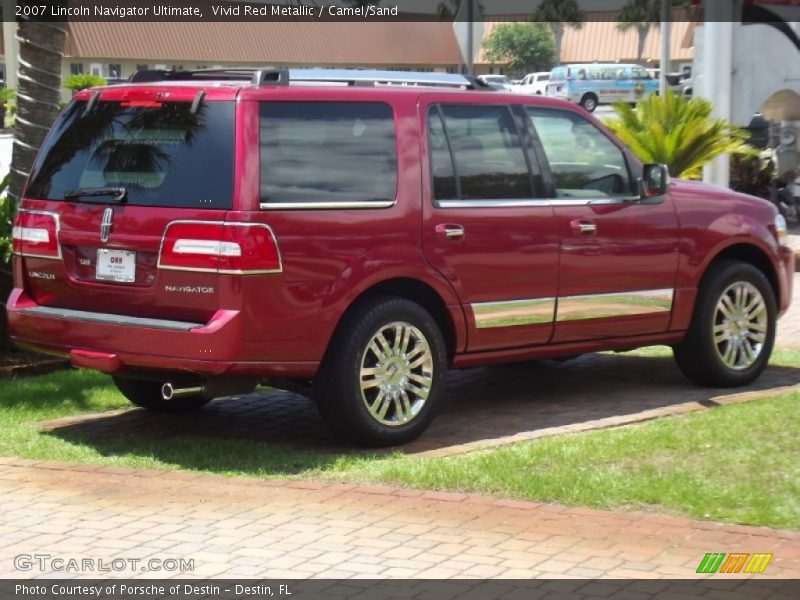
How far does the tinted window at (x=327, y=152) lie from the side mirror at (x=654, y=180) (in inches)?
78.5

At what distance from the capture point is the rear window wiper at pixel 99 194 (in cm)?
752

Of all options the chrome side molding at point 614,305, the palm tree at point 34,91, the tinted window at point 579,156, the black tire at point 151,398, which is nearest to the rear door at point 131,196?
the black tire at point 151,398

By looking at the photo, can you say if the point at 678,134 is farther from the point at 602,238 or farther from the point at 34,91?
the point at 34,91

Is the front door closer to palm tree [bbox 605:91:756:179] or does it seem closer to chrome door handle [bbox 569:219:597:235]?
chrome door handle [bbox 569:219:597:235]

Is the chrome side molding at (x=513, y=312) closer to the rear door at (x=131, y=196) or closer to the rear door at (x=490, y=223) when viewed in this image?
the rear door at (x=490, y=223)

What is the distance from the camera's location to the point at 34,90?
1095 cm

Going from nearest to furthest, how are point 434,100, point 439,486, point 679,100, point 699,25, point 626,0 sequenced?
1. point 439,486
2. point 434,100
3. point 679,100
4. point 699,25
5. point 626,0

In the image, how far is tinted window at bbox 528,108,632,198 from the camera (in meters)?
8.74

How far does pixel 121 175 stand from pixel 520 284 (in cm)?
244

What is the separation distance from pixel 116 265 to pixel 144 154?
623 mm

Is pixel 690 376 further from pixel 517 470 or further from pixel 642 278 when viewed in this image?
pixel 517 470

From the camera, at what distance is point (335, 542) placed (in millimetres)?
6039

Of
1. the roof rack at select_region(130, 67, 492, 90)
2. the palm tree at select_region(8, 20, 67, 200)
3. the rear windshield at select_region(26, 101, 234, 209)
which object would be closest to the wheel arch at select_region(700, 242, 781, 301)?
the roof rack at select_region(130, 67, 492, 90)

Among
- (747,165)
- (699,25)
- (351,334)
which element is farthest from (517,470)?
(747,165)
